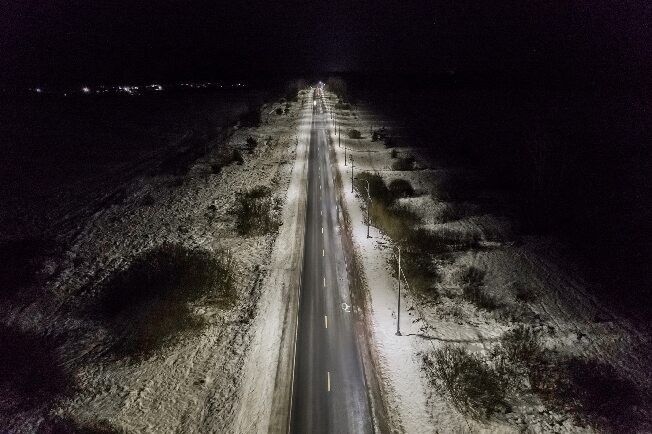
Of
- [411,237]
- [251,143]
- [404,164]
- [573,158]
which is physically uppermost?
[573,158]

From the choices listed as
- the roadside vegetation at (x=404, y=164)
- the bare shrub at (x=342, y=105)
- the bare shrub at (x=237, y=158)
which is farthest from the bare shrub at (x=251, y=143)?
the bare shrub at (x=342, y=105)

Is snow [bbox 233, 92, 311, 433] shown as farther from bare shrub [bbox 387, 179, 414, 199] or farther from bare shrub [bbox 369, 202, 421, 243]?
bare shrub [bbox 387, 179, 414, 199]

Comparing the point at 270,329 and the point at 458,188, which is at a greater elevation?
the point at 458,188

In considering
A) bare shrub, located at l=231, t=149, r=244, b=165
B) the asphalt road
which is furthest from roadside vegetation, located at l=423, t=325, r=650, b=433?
bare shrub, located at l=231, t=149, r=244, b=165

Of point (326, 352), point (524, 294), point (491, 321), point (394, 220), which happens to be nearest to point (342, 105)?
point (394, 220)

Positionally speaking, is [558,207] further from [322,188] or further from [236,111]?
[236,111]

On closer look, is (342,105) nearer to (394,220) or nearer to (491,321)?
(394,220)

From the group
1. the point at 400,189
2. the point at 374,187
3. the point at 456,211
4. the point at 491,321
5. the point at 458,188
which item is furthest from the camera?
the point at 374,187
